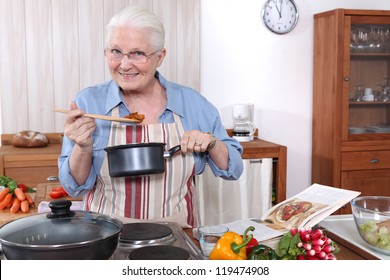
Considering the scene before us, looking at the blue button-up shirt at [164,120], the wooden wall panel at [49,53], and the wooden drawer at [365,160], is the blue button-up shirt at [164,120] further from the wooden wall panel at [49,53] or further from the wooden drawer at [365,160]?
the wooden drawer at [365,160]

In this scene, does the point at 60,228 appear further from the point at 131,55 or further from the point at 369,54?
the point at 369,54

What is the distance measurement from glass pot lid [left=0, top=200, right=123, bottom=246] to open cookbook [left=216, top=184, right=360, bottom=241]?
46 centimetres

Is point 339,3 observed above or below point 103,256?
above

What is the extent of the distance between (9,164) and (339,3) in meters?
2.72

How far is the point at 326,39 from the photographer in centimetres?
390

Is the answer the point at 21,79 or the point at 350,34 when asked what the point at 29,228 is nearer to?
the point at 21,79

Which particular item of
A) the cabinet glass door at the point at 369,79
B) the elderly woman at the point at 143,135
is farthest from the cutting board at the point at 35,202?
the cabinet glass door at the point at 369,79

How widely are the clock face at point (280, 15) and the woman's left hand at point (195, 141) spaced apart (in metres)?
2.41

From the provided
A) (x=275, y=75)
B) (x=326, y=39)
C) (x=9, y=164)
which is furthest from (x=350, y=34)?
(x=9, y=164)

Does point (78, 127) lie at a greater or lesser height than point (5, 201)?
greater

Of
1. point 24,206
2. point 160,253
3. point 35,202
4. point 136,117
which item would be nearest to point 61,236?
point 160,253

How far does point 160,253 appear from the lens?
1260 millimetres

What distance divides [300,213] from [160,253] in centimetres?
52

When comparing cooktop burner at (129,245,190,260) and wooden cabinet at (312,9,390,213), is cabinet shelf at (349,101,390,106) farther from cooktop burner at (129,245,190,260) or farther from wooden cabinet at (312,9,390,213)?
cooktop burner at (129,245,190,260)
